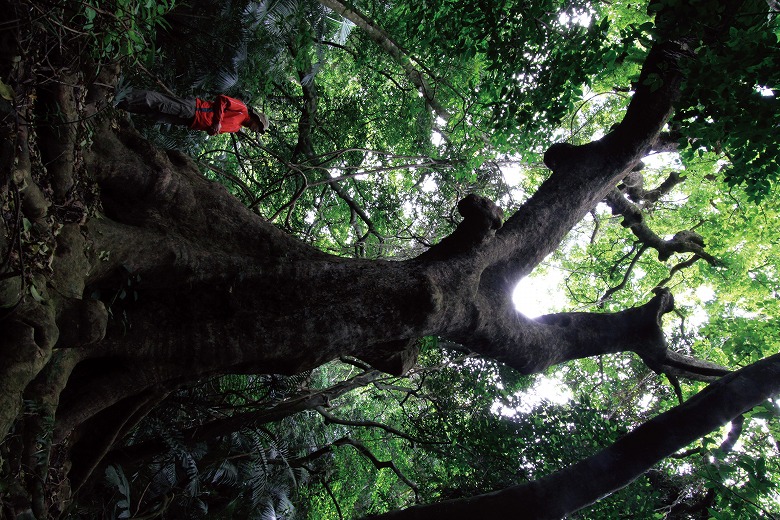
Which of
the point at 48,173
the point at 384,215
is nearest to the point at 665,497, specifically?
the point at 384,215

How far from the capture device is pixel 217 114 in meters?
6.21

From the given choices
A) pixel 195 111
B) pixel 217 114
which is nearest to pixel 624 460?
pixel 217 114

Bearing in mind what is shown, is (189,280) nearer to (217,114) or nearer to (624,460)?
(217,114)

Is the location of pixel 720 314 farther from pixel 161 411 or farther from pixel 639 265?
pixel 161 411

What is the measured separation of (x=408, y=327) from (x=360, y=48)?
6.88 meters

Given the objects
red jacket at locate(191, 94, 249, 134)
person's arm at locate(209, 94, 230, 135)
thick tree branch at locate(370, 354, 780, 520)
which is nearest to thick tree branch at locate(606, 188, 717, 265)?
thick tree branch at locate(370, 354, 780, 520)

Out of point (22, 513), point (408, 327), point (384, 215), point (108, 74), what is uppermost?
point (384, 215)

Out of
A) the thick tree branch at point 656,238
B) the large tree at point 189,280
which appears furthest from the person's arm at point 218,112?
the thick tree branch at point 656,238

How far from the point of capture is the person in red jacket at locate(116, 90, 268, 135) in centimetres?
563

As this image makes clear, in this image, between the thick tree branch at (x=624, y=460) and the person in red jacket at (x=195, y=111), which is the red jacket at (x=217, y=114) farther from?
the thick tree branch at (x=624, y=460)

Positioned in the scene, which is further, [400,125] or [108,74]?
[400,125]

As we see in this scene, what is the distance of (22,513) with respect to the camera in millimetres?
2680

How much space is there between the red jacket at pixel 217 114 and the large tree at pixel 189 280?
1464 mm

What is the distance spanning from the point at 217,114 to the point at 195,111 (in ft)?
0.84
